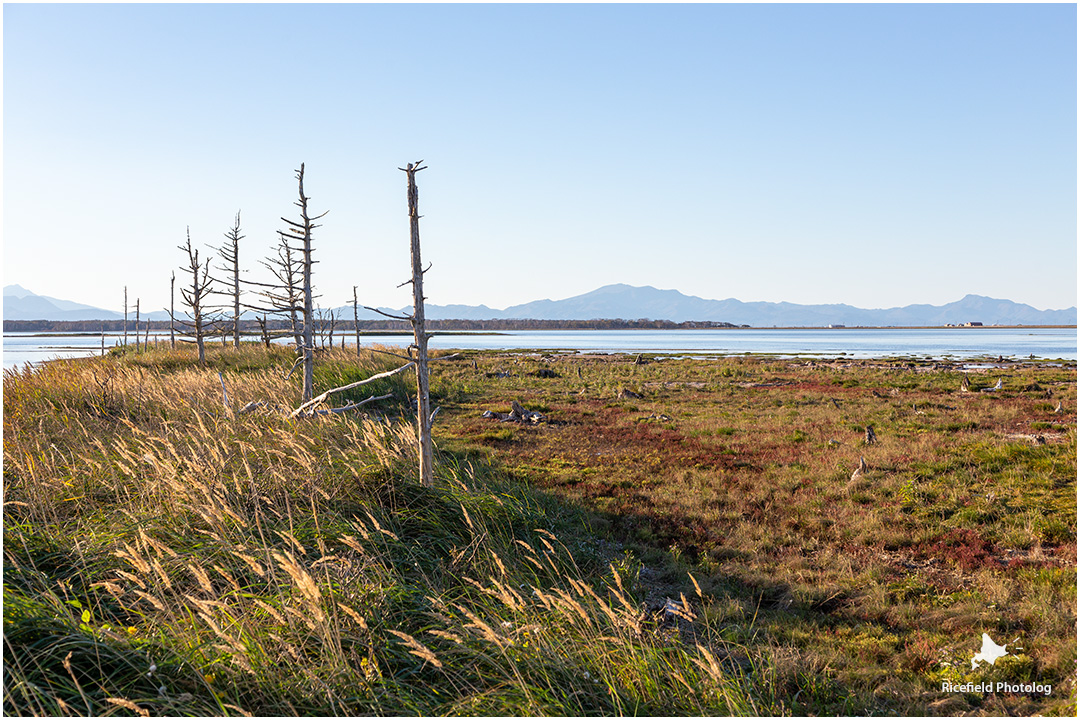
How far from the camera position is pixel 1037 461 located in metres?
11.6

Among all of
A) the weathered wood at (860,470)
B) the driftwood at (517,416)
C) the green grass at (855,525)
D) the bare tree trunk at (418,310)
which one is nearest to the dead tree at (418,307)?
the bare tree trunk at (418,310)

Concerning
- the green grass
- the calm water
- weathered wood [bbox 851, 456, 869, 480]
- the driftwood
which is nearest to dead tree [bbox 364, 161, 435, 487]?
the green grass

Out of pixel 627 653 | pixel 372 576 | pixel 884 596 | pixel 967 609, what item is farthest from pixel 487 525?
pixel 967 609

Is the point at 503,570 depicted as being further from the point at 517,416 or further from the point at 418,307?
the point at 517,416

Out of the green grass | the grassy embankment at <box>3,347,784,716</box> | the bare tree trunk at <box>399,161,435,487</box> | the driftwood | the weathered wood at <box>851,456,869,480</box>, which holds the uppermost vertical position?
the bare tree trunk at <box>399,161,435,487</box>

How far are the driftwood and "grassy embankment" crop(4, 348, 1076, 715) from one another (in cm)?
452

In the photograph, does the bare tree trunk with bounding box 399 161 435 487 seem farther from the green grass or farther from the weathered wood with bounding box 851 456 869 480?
the weathered wood with bounding box 851 456 869 480

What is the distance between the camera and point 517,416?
61.1ft

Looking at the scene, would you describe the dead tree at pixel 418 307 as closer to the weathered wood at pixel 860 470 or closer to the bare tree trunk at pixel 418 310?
the bare tree trunk at pixel 418 310

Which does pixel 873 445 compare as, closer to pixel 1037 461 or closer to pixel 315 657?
pixel 1037 461

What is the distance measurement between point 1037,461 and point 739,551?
850 centimetres

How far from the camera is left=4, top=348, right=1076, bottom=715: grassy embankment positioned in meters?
3.52

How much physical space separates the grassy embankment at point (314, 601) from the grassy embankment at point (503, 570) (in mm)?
33

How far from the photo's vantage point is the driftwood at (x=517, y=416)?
1843 centimetres
